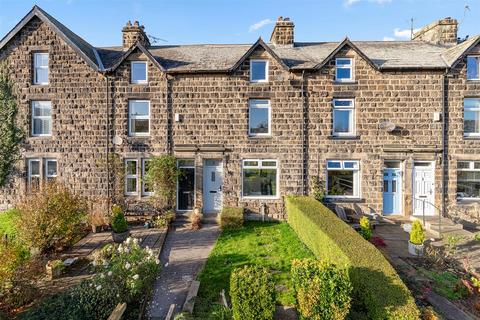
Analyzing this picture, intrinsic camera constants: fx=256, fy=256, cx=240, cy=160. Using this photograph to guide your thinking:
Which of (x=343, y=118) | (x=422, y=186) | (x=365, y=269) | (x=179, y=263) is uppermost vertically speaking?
(x=343, y=118)

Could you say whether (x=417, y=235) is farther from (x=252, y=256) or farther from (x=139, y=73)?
(x=139, y=73)

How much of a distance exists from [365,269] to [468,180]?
460 inches

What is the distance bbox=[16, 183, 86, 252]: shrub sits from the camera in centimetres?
802

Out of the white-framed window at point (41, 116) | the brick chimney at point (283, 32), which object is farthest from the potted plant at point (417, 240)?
the white-framed window at point (41, 116)

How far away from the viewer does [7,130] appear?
13.0 metres

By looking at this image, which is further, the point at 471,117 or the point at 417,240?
the point at 471,117

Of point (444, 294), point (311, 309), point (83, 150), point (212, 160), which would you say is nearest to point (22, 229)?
point (83, 150)

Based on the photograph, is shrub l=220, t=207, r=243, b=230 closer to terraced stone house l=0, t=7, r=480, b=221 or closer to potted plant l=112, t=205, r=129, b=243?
terraced stone house l=0, t=7, r=480, b=221

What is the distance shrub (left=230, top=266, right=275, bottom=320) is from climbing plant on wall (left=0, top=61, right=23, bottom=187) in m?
14.4

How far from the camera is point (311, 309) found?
4969mm

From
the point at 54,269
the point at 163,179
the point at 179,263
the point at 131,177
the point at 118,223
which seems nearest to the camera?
the point at 54,269

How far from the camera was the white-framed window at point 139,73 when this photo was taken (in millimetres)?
13344

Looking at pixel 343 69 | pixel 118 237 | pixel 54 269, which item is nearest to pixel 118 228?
pixel 118 237

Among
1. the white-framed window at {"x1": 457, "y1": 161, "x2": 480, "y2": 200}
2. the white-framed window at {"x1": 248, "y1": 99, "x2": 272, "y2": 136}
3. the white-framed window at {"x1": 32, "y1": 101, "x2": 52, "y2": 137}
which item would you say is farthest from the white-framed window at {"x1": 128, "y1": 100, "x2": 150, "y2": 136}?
the white-framed window at {"x1": 457, "y1": 161, "x2": 480, "y2": 200}
